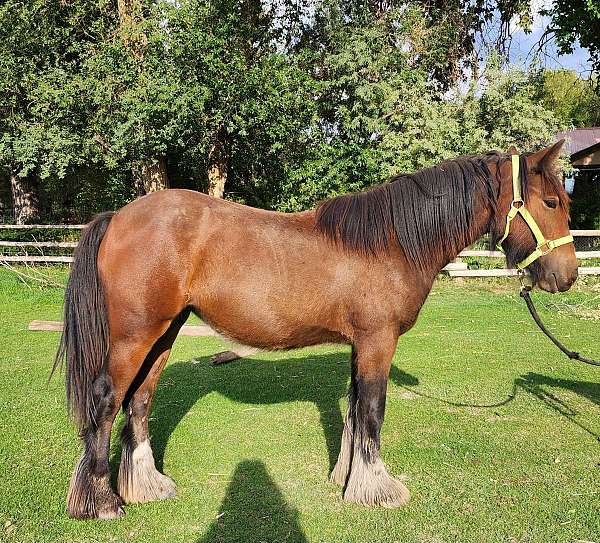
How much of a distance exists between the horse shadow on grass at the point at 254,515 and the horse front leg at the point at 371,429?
483 millimetres

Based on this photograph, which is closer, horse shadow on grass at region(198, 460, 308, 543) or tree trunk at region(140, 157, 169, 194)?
horse shadow on grass at region(198, 460, 308, 543)

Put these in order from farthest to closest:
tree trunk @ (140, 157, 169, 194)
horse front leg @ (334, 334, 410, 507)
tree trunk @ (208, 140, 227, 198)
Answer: tree trunk @ (208, 140, 227, 198) < tree trunk @ (140, 157, 169, 194) < horse front leg @ (334, 334, 410, 507)

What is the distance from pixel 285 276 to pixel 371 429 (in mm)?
1203

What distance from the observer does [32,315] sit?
988 centimetres

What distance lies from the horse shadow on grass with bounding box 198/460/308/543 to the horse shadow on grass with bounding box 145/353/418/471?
727mm

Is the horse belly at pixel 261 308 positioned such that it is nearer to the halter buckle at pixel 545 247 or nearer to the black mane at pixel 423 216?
the black mane at pixel 423 216

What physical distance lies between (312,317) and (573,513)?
210cm

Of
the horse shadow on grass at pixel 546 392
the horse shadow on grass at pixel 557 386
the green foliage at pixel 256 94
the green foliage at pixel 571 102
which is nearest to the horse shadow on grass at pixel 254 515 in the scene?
the horse shadow on grass at pixel 546 392

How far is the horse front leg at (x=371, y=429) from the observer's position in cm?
334

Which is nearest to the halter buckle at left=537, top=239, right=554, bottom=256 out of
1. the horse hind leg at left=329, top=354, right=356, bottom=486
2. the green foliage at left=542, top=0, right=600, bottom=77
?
the horse hind leg at left=329, top=354, right=356, bottom=486

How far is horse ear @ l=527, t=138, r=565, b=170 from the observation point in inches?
126

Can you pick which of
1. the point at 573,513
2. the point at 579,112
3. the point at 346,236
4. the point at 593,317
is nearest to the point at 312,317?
the point at 346,236

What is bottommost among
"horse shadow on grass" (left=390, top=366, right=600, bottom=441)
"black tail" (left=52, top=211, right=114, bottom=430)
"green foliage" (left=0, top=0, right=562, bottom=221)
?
"horse shadow on grass" (left=390, top=366, right=600, bottom=441)

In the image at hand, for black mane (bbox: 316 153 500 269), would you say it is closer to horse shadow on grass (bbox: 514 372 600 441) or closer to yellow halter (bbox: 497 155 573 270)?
yellow halter (bbox: 497 155 573 270)
